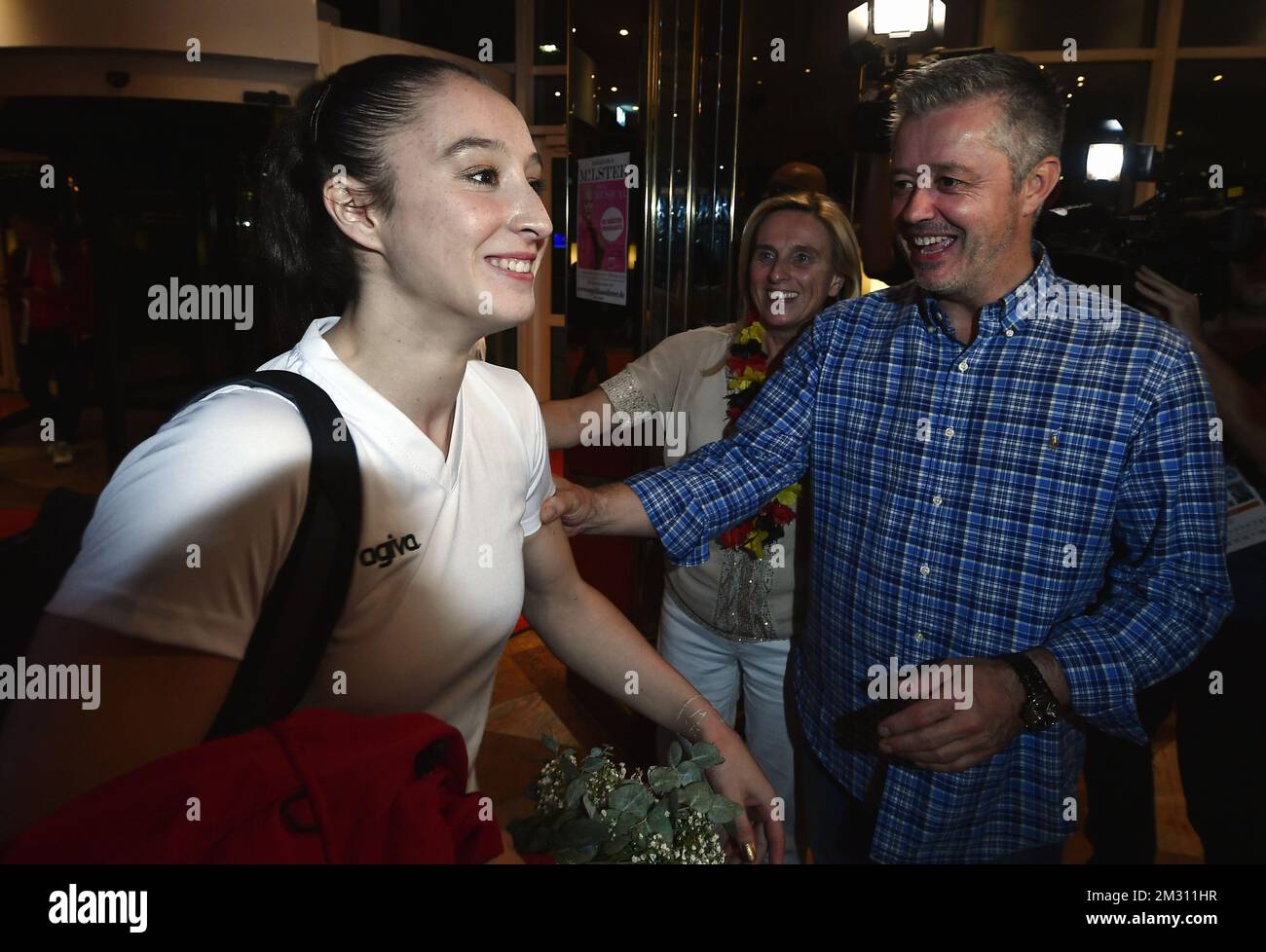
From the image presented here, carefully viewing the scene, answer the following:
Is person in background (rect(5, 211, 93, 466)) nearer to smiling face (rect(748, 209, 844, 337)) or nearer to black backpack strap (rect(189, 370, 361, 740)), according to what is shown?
smiling face (rect(748, 209, 844, 337))

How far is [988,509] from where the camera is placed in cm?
150

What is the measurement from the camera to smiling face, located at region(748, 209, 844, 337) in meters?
2.41

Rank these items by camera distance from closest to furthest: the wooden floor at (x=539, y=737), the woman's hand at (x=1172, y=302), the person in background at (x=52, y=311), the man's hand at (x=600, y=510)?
the man's hand at (x=600, y=510), the woman's hand at (x=1172, y=302), the wooden floor at (x=539, y=737), the person in background at (x=52, y=311)

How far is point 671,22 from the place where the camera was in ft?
10.0

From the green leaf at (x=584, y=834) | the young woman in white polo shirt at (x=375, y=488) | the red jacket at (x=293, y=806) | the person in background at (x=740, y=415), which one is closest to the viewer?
the red jacket at (x=293, y=806)

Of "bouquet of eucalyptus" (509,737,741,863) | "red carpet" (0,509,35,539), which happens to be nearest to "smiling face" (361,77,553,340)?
"bouquet of eucalyptus" (509,737,741,863)

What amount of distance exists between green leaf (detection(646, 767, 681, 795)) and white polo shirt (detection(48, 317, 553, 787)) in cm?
35

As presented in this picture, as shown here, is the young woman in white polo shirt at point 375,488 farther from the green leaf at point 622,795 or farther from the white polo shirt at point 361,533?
the green leaf at point 622,795

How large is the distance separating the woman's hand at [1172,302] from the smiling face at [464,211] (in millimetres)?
1919

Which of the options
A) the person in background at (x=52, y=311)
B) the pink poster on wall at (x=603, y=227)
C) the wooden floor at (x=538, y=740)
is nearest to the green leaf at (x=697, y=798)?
the wooden floor at (x=538, y=740)

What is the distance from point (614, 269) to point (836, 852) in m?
2.45

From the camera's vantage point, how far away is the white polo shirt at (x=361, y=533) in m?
0.76
